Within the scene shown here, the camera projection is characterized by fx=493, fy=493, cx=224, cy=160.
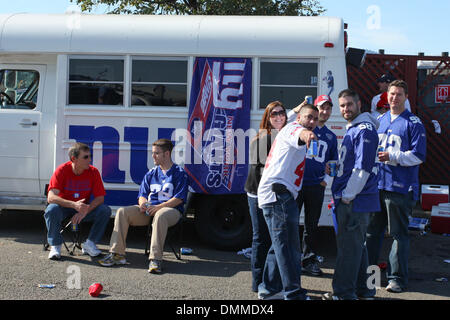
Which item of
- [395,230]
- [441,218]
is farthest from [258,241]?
[441,218]

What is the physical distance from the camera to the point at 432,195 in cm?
860

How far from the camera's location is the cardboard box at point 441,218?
296 inches

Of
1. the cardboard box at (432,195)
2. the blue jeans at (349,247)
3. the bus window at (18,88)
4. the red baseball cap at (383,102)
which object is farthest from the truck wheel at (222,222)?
the cardboard box at (432,195)

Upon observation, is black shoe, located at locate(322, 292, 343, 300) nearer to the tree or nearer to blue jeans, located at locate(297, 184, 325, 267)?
blue jeans, located at locate(297, 184, 325, 267)

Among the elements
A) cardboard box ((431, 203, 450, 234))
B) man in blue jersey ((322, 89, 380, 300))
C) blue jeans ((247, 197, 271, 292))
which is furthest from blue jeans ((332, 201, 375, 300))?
cardboard box ((431, 203, 450, 234))

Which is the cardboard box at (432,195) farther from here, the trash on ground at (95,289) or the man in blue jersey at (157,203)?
the trash on ground at (95,289)

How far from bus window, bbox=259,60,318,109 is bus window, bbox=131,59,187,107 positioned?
1.02 m

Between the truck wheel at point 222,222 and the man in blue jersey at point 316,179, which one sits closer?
the man in blue jersey at point 316,179

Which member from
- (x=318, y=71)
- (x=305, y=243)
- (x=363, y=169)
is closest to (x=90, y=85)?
(x=318, y=71)

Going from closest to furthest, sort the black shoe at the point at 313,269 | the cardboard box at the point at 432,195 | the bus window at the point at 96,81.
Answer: the black shoe at the point at 313,269
the bus window at the point at 96,81
the cardboard box at the point at 432,195

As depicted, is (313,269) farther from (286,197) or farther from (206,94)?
(206,94)

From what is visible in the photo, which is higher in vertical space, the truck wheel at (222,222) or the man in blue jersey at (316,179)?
the man in blue jersey at (316,179)

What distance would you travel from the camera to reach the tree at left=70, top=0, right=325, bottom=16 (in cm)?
1295

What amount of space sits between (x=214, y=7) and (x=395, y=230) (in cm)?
1006
